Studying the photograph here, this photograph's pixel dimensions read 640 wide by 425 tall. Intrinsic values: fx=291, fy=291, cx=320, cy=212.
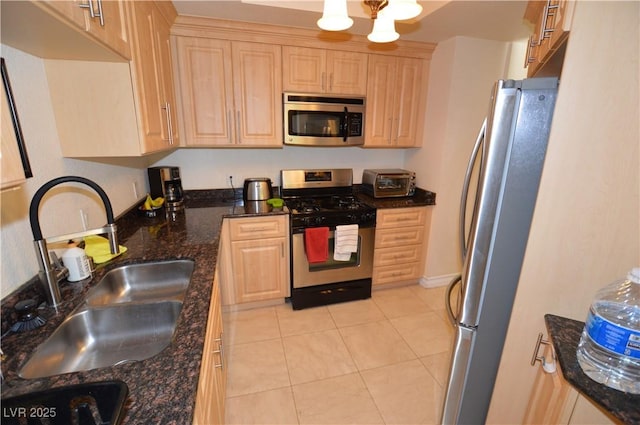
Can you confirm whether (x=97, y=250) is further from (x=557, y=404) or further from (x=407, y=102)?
(x=407, y=102)

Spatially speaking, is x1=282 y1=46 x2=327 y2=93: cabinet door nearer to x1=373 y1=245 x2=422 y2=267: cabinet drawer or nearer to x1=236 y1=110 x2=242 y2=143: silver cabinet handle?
x1=236 y1=110 x2=242 y2=143: silver cabinet handle

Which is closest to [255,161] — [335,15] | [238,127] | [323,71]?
[238,127]

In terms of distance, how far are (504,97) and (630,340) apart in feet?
2.80

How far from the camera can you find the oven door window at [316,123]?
2541 mm

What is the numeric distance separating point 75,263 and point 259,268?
1.41 metres

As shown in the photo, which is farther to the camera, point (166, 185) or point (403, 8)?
point (166, 185)

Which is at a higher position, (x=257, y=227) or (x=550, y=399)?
(x=257, y=227)

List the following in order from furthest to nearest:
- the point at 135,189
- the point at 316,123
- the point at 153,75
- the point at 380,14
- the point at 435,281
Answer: the point at 435,281
the point at 316,123
the point at 135,189
the point at 153,75
the point at 380,14

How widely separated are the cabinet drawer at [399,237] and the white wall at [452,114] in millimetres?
150

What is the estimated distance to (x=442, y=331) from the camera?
7.82 feet

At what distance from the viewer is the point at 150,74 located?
1.58 m

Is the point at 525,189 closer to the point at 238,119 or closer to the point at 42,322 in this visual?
the point at 42,322

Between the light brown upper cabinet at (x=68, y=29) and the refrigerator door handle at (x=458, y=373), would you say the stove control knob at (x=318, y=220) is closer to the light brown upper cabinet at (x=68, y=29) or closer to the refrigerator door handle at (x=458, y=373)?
the refrigerator door handle at (x=458, y=373)

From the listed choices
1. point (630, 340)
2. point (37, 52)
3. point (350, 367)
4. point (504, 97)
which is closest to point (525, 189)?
point (504, 97)
